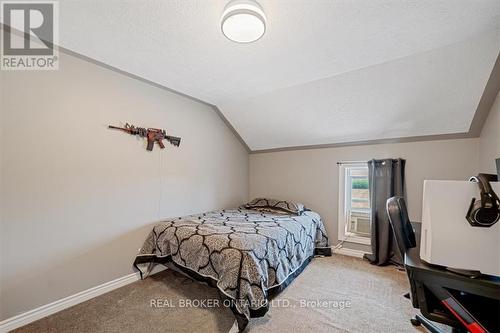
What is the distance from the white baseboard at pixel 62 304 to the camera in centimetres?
164

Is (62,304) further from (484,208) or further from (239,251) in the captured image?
(484,208)

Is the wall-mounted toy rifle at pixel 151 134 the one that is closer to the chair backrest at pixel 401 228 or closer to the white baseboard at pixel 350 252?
the chair backrest at pixel 401 228

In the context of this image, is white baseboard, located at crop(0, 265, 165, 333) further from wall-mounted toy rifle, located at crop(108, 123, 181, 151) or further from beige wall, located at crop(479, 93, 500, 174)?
beige wall, located at crop(479, 93, 500, 174)

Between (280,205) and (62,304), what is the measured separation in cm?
263

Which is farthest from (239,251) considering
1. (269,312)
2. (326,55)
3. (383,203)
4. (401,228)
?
(383,203)

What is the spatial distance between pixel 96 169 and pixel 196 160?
1265 millimetres

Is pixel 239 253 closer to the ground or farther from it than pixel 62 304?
farther from it

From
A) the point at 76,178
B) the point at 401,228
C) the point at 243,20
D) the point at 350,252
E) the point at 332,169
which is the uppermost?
the point at 243,20

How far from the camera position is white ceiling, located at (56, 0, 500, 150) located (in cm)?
146

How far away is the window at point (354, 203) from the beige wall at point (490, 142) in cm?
117

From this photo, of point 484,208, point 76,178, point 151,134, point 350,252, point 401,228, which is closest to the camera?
point 484,208

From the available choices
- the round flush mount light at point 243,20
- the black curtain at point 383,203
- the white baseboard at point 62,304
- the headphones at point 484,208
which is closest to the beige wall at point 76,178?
the white baseboard at point 62,304

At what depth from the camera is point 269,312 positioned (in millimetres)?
1839

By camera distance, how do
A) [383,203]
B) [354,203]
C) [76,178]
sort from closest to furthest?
[76,178], [383,203], [354,203]
